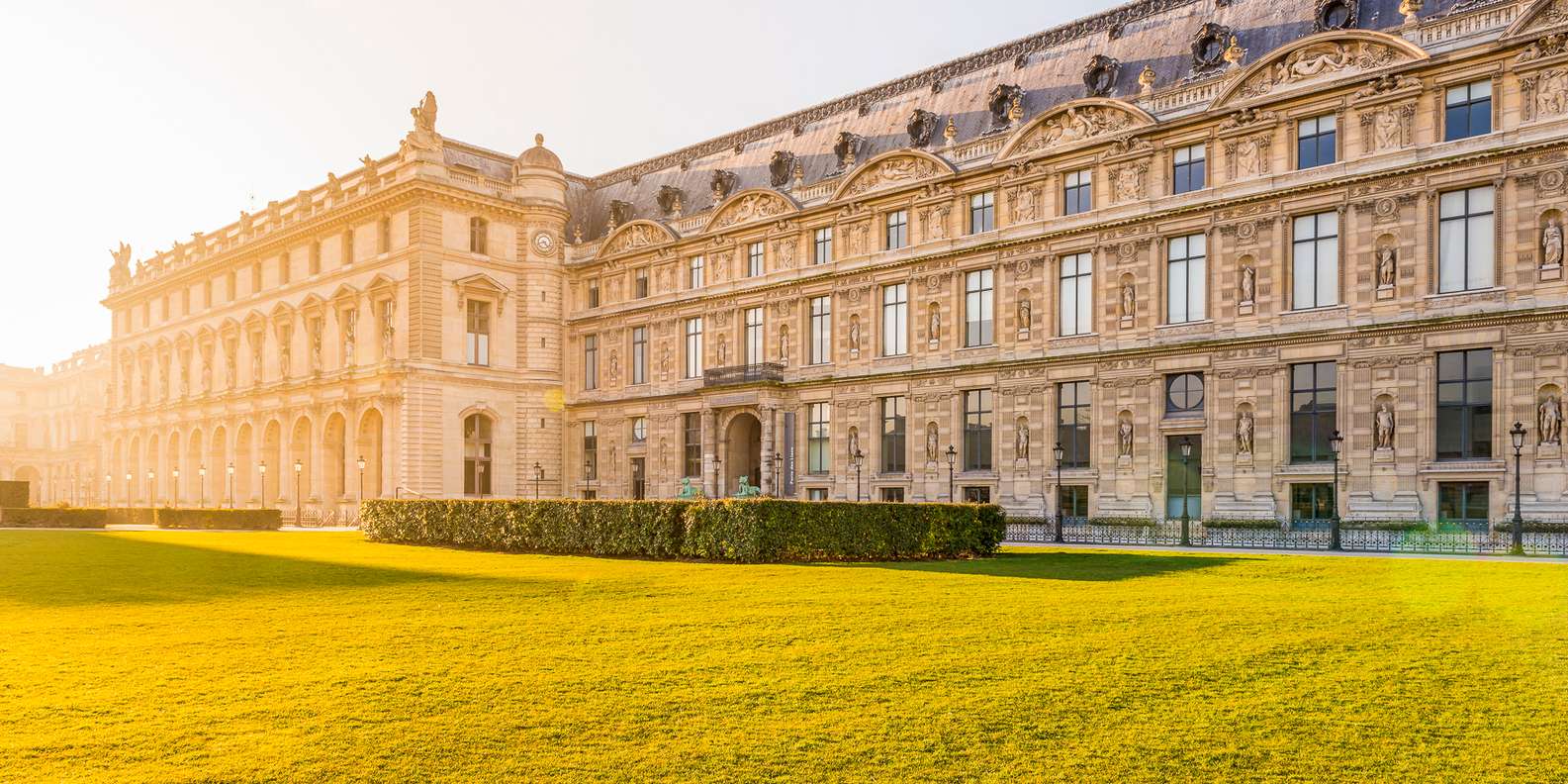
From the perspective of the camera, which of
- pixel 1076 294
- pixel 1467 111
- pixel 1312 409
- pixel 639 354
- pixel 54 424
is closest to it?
pixel 1467 111

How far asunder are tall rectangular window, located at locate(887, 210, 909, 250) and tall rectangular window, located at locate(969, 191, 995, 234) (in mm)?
3699

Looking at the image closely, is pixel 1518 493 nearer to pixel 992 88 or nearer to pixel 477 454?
pixel 992 88

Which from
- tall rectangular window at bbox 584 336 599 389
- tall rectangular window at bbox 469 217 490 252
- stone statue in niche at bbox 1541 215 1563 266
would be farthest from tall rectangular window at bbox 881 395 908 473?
tall rectangular window at bbox 469 217 490 252

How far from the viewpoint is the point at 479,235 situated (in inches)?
2643

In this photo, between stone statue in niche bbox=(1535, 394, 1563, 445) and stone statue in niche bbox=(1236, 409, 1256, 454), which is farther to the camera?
stone statue in niche bbox=(1236, 409, 1256, 454)

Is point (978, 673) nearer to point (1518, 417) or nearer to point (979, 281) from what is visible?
point (1518, 417)

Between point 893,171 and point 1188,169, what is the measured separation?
14.4m

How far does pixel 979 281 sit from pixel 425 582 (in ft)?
117

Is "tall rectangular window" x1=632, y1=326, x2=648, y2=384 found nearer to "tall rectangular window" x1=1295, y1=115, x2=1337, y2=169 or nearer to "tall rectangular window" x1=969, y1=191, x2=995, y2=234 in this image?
"tall rectangular window" x1=969, y1=191, x2=995, y2=234

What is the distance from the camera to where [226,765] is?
26.6ft

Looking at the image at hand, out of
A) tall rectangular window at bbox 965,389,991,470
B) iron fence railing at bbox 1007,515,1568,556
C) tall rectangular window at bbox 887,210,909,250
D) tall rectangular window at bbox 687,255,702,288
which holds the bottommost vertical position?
iron fence railing at bbox 1007,515,1568,556

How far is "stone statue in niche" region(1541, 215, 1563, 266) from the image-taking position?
36719 mm

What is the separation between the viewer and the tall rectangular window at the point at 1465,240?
126ft

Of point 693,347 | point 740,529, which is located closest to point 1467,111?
point 740,529
